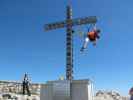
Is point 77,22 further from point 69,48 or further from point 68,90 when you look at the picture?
point 68,90

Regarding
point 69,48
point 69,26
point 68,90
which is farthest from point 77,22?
point 68,90

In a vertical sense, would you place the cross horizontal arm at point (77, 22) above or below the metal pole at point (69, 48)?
above

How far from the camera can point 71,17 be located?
4862cm

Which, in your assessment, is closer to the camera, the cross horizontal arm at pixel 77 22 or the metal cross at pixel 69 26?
the metal cross at pixel 69 26

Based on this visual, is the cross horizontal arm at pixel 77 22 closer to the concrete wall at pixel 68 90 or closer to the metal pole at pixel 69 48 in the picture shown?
the metal pole at pixel 69 48

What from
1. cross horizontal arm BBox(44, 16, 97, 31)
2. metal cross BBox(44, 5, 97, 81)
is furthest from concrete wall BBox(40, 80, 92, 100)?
cross horizontal arm BBox(44, 16, 97, 31)

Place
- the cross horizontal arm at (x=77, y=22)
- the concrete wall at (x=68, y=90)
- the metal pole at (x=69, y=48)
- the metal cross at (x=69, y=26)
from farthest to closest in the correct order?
the cross horizontal arm at (x=77, y=22) → the metal cross at (x=69, y=26) → the metal pole at (x=69, y=48) → the concrete wall at (x=68, y=90)

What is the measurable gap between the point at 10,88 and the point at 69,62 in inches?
1646

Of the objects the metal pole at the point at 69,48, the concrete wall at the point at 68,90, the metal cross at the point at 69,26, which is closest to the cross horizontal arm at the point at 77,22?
the metal cross at the point at 69,26

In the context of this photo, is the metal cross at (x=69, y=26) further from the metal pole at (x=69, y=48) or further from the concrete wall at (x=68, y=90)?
the concrete wall at (x=68, y=90)

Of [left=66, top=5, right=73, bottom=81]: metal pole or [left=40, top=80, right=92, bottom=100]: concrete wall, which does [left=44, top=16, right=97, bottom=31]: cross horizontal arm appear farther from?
[left=40, top=80, right=92, bottom=100]: concrete wall

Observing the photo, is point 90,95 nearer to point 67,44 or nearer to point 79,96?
point 79,96

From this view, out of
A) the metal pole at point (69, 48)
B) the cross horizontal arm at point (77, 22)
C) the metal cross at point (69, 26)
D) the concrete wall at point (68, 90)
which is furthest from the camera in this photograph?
the cross horizontal arm at point (77, 22)

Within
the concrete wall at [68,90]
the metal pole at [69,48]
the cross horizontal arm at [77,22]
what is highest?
the cross horizontal arm at [77,22]
